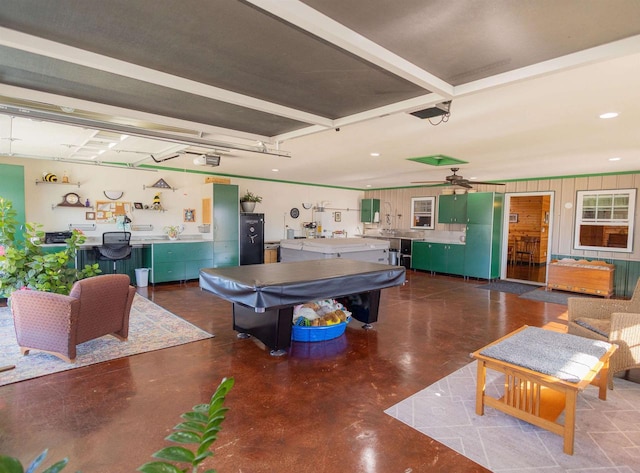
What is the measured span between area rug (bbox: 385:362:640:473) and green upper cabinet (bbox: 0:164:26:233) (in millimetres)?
6320

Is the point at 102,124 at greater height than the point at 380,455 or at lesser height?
greater

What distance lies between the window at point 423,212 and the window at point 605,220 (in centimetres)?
329

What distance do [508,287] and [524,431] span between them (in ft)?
18.6

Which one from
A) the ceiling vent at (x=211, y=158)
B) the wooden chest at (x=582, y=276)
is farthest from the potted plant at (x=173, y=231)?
the wooden chest at (x=582, y=276)

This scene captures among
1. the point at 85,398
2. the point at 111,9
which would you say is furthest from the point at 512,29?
the point at 85,398

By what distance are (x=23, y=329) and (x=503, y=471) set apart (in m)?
4.13

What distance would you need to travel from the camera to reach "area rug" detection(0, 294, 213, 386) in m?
3.11

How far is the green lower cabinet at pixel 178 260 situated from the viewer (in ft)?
22.2

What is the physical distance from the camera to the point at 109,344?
373cm

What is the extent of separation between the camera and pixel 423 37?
1778mm

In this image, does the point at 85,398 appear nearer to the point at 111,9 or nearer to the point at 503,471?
the point at 111,9

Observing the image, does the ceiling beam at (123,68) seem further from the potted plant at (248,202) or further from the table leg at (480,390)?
the potted plant at (248,202)

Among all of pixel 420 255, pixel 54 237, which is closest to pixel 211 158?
pixel 54 237

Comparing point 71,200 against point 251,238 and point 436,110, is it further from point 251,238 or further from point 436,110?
point 436,110
